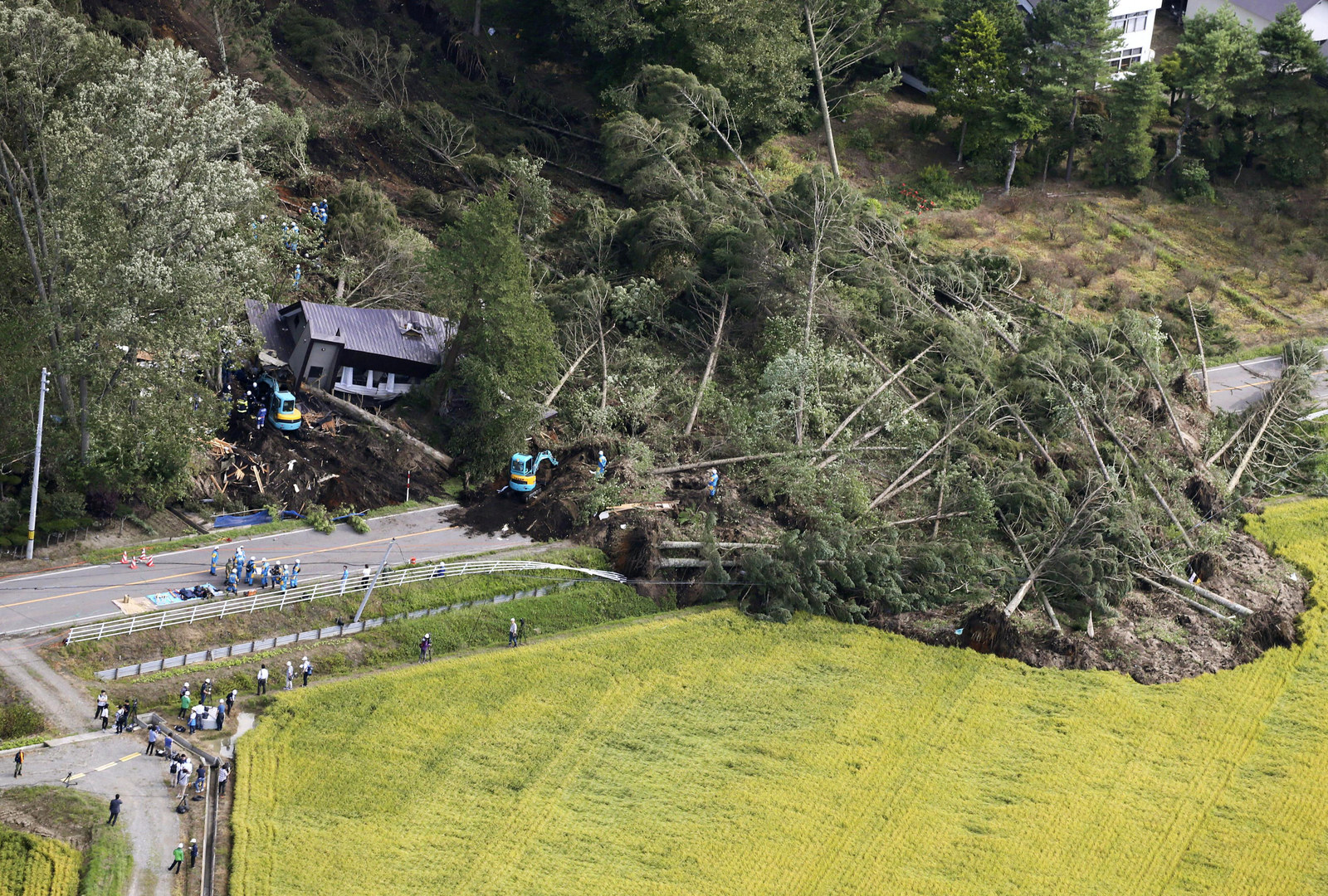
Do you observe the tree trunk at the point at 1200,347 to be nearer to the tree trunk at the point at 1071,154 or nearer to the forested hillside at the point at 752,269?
the forested hillside at the point at 752,269

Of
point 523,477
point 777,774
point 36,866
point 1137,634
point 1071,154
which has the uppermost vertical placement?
point 1071,154

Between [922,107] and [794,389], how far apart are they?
37.1 meters

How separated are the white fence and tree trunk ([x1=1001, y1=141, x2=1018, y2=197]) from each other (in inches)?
1727

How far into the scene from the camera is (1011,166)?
267ft

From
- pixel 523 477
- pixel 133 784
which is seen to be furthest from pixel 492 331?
pixel 133 784

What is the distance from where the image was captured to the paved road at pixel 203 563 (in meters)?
43.5

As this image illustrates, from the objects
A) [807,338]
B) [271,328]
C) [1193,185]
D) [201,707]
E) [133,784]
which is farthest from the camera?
[1193,185]

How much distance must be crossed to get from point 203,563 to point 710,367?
23.0m

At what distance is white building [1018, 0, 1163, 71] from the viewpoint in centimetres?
8569

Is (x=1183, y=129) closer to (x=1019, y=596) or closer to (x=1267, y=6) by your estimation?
(x=1267, y=6)

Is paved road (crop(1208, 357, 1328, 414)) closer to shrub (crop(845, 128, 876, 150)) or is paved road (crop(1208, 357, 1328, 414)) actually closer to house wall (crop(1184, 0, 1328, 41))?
shrub (crop(845, 128, 876, 150))

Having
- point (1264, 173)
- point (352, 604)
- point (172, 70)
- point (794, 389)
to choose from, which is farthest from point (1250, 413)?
point (172, 70)

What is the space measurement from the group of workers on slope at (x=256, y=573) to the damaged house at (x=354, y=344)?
35.5 ft

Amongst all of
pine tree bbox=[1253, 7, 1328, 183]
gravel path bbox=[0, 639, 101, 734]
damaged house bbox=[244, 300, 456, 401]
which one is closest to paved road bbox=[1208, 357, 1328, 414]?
pine tree bbox=[1253, 7, 1328, 183]
